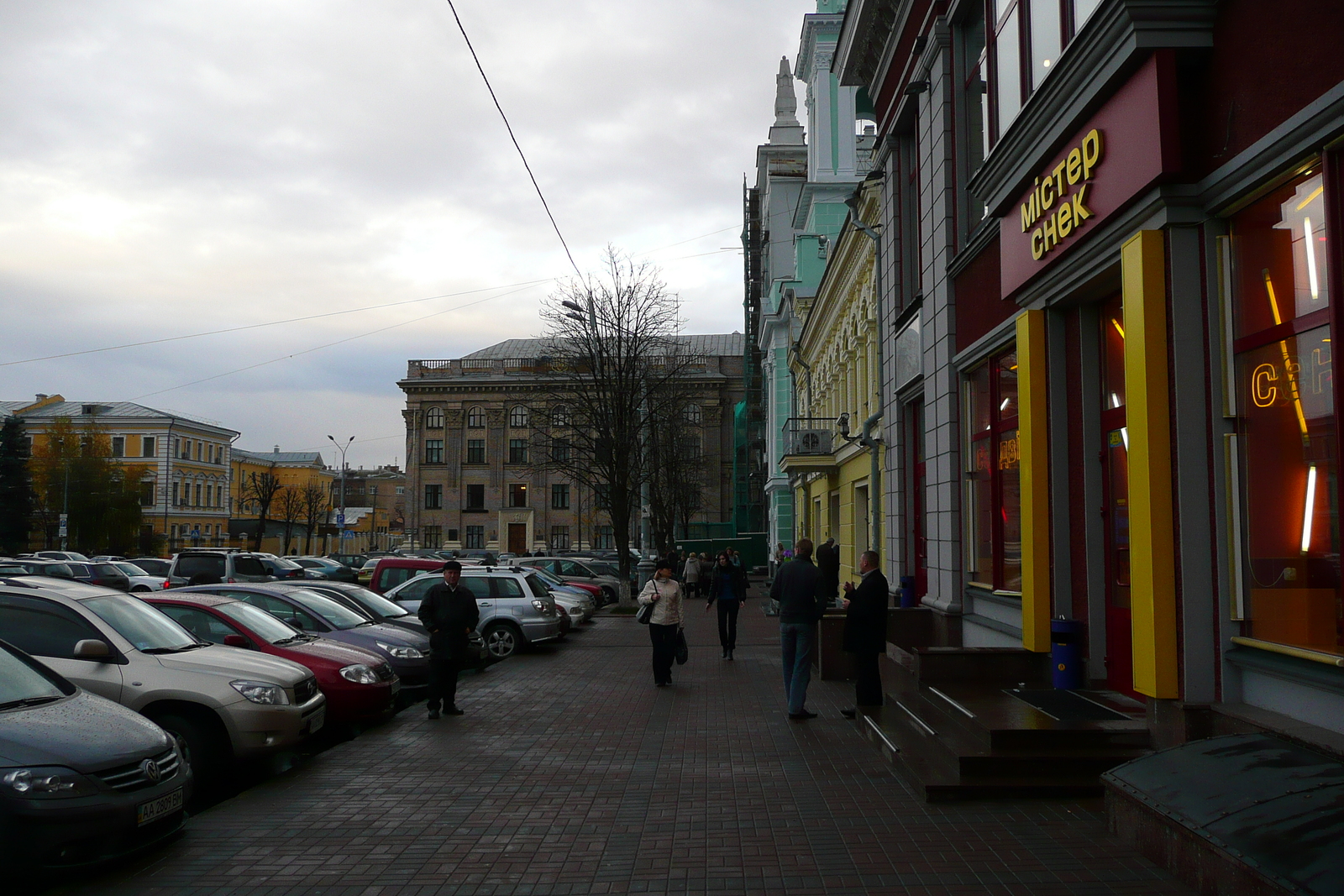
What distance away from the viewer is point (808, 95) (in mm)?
40031

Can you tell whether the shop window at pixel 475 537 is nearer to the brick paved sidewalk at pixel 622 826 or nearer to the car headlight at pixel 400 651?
the car headlight at pixel 400 651

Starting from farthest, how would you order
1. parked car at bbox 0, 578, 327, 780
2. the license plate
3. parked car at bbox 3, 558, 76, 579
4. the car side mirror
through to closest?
parked car at bbox 3, 558, 76, 579, parked car at bbox 0, 578, 327, 780, the car side mirror, the license plate

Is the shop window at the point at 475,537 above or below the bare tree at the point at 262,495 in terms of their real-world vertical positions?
below

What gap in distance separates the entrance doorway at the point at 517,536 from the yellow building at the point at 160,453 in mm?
25732

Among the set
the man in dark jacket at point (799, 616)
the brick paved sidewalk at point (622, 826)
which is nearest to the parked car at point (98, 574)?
the brick paved sidewalk at point (622, 826)

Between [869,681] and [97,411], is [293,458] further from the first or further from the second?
[869,681]

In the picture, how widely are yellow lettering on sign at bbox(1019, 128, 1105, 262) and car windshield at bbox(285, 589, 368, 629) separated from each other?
9682mm

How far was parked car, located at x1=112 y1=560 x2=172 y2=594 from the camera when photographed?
26.4 metres

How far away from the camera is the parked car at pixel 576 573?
3400cm

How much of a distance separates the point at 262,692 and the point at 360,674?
2124 millimetres

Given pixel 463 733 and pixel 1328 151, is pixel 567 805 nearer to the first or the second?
pixel 463 733

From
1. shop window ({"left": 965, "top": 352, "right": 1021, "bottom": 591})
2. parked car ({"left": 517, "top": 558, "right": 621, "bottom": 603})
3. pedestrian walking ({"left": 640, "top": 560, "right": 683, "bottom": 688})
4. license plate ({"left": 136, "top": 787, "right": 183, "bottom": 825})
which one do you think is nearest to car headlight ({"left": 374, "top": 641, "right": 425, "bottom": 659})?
pedestrian walking ({"left": 640, "top": 560, "right": 683, "bottom": 688})

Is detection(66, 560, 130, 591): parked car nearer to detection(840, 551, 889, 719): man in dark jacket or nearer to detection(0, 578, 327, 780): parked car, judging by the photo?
detection(0, 578, 327, 780): parked car

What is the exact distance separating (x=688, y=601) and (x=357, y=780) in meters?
30.1
